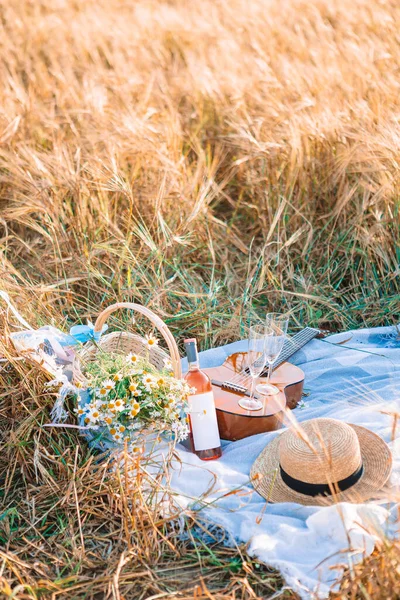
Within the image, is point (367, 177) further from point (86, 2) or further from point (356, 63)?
point (86, 2)

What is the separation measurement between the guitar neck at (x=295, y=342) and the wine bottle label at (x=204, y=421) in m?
0.56

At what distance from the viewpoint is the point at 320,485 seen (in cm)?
238

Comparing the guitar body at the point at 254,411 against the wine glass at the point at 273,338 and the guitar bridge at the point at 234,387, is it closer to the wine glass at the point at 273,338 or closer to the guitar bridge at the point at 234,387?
the guitar bridge at the point at 234,387

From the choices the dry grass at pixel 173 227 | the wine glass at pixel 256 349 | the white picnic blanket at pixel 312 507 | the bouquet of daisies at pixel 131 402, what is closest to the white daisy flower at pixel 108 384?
the bouquet of daisies at pixel 131 402

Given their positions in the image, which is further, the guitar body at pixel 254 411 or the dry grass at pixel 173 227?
→ the guitar body at pixel 254 411

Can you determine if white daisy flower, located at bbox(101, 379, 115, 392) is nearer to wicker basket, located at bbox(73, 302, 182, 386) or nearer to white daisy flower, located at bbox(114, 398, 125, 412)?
white daisy flower, located at bbox(114, 398, 125, 412)

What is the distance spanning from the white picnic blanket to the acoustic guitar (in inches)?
2.4

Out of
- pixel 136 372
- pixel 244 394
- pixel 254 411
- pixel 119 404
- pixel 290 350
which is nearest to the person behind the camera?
pixel 119 404

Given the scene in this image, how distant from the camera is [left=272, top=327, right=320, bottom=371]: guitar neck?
328 cm

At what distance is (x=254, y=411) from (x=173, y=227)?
1548 millimetres

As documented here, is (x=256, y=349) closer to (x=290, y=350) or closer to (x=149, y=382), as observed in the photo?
(x=149, y=382)

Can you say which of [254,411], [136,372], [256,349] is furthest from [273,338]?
[136,372]

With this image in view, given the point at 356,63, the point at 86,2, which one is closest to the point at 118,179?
the point at 356,63

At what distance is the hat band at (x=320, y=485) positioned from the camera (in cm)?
236
